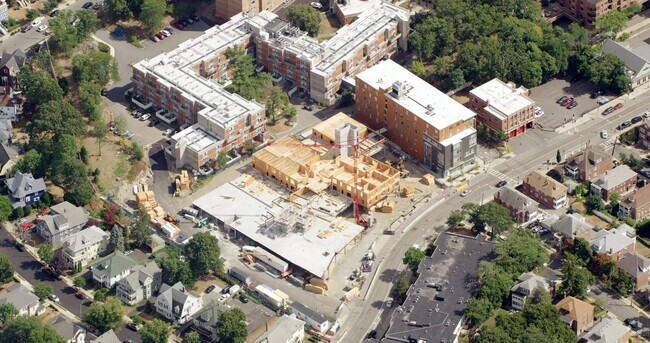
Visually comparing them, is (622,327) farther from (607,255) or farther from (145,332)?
(145,332)

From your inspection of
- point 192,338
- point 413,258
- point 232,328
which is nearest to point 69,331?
point 192,338

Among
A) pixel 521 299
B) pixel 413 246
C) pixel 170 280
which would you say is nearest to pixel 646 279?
pixel 521 299

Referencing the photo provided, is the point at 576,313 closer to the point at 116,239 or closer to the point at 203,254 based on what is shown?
the point at 203,254

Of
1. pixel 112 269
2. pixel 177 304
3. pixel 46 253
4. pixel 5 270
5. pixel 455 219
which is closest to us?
pixel 177 304

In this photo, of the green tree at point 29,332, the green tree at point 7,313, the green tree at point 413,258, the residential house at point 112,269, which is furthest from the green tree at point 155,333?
the green tree at point 413,258

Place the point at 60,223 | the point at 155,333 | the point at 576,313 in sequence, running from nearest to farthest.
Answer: the point at 155,333 → the point at 576,313 → the point at 60,223

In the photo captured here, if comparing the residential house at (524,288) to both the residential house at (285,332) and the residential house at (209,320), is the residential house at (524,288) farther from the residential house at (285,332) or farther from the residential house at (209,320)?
the residential house at (209,320)
